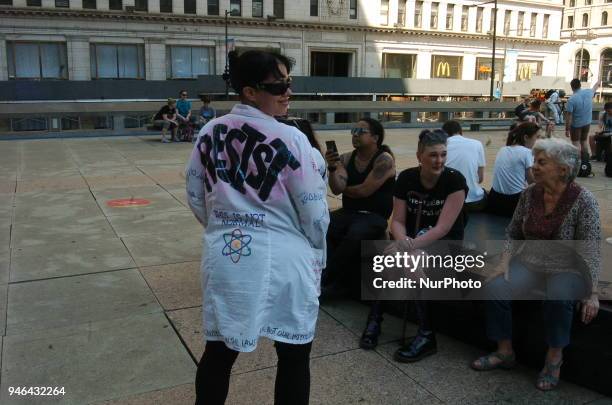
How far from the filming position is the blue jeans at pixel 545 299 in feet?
10.7

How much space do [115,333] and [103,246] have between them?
7.87ft

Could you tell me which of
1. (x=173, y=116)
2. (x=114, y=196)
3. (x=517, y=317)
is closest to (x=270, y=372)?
(x=517, y=317)

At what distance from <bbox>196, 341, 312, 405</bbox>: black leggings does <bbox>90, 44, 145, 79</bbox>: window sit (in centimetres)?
4722

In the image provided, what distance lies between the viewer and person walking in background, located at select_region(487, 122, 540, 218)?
5.91 meters

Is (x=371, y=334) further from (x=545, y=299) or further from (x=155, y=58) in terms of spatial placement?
(x=155, y=58)

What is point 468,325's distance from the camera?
3.92m

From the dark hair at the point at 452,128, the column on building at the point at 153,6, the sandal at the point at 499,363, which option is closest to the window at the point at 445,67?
the column on building at the point at 153,6

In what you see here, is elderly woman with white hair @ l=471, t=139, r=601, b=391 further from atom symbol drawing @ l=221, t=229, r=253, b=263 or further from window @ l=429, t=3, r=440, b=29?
window @ l=429, t=3, r=440, b=29

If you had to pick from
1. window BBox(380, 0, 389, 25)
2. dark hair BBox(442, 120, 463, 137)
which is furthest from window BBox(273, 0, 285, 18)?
dark hair BBox(442, 120, 463, 137)

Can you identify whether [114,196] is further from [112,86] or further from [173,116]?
[112,86]

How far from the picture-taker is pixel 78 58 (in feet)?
146

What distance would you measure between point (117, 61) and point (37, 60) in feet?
19.4

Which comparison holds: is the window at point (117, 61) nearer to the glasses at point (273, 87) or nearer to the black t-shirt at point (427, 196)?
the black t-shirt at point (427, 196)

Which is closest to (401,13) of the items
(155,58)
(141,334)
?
(155,58)
